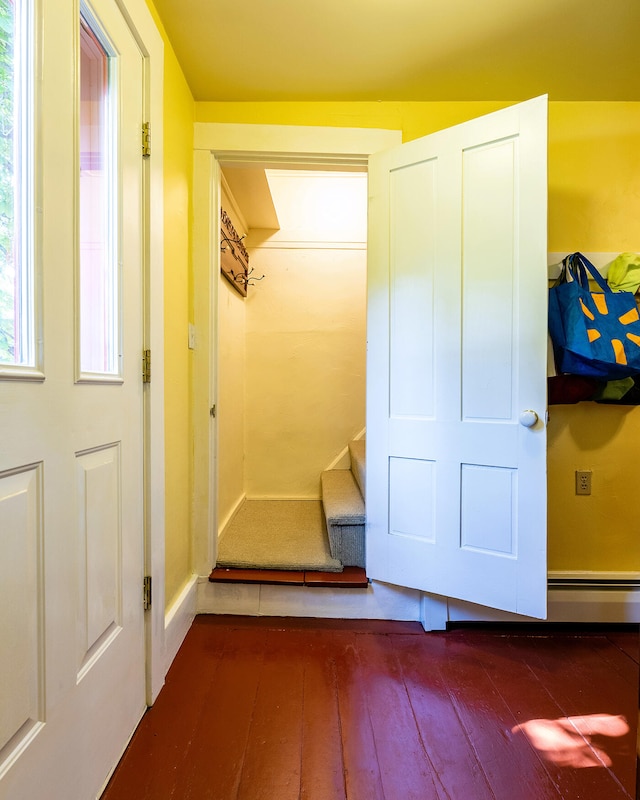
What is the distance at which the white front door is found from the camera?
0.71 metres

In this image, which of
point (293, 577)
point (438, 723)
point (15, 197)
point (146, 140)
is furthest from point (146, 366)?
point (438, 723)

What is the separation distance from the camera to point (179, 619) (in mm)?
1474

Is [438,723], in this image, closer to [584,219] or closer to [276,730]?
[276,730]

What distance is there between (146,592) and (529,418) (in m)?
1.46

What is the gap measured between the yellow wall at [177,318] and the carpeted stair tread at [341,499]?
0.70 meters

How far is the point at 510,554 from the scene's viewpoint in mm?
1395

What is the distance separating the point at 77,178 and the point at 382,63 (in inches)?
52.5

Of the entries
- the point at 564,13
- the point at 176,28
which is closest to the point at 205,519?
the point at 176,28

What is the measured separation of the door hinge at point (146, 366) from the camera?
3.91 ft

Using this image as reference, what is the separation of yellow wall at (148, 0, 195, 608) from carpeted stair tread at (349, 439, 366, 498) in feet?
3.17

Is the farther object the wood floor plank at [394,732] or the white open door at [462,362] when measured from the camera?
the white open door at [462,362]

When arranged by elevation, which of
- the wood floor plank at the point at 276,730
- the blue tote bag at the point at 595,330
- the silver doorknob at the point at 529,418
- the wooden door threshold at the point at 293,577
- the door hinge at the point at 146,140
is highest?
the door hinge at the point at 146,140

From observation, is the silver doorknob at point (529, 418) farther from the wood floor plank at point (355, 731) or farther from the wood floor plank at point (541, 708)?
the wood floor plank at point (355, 731)

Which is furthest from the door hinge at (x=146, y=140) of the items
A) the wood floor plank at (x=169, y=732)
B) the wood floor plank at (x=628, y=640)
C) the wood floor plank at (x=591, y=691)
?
the wood floor plank at (x=628, y=640)
